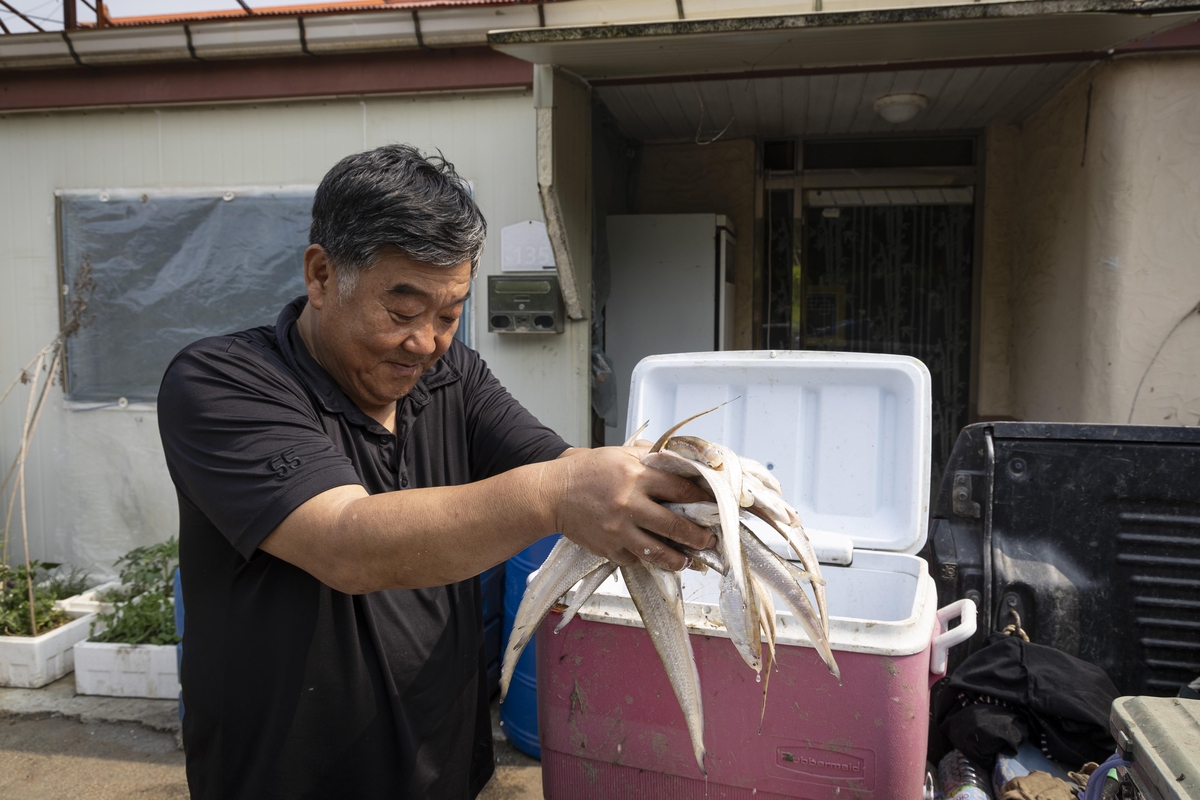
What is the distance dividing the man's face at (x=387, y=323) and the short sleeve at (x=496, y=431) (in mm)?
276

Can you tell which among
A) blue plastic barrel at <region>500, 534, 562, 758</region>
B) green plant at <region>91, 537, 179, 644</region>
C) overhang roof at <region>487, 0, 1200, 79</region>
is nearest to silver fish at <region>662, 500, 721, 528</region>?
blue plastic barrel at <region>500, 534, 562, 758</region>

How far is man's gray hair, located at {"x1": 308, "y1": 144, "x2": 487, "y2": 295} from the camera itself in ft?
4.99

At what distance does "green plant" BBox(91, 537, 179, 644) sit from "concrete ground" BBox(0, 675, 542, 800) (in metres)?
0.34

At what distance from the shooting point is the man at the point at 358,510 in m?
1.26

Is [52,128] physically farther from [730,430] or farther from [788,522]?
[788,522]

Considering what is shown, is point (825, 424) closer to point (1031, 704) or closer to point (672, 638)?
point (1031, 704)

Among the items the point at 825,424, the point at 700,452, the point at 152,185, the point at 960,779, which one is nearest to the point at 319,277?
the point at 700,452

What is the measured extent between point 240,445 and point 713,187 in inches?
215

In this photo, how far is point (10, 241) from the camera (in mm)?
5469

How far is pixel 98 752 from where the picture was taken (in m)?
3.86

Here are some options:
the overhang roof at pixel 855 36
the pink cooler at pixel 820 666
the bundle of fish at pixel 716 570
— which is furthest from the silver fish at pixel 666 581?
the overhang roof at pixel 855 36

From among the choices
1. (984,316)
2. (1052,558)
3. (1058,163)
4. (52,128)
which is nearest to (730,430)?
(1052,558)

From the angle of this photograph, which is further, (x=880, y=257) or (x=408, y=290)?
(x=880, y=257)

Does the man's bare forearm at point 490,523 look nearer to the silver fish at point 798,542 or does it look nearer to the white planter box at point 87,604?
the silver fish at point 798,542
